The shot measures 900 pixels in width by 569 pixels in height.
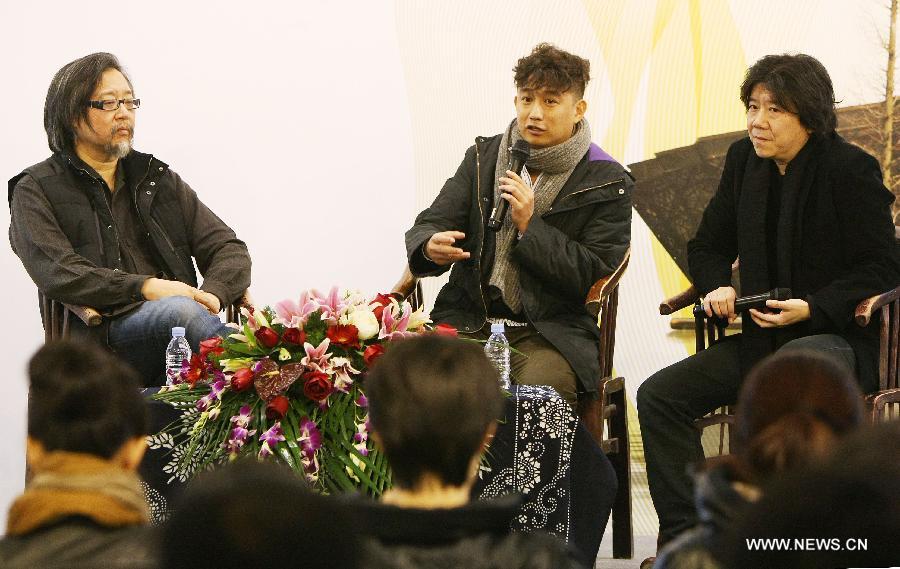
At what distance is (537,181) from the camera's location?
401cm

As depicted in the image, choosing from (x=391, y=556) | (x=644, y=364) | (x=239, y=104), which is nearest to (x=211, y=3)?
(x=239, y=104)

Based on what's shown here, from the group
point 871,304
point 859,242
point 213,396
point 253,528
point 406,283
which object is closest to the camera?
→ point 253,528

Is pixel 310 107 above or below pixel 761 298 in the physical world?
above

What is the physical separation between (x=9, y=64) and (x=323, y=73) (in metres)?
1.23

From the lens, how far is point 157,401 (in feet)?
9.66

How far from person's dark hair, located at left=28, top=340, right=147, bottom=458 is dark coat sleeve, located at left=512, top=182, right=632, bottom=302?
7.16ft

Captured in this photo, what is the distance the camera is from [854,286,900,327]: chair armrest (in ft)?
11.2

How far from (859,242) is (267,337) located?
1.70 metres

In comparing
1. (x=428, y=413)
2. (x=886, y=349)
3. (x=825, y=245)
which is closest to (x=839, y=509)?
(x=428, y=413)

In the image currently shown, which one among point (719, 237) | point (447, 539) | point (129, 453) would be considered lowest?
point (447, 539)

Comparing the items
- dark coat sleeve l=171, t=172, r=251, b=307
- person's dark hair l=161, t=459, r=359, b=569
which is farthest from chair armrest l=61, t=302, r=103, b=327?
person's dark hair l=161, t=459, r=359, b=569

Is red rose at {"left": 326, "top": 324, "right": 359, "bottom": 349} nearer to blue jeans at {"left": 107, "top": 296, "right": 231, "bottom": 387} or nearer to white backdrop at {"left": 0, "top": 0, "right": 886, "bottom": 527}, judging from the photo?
blue jeans at {"left": 107, "top": 296, "right": 231, "bottom": 387}

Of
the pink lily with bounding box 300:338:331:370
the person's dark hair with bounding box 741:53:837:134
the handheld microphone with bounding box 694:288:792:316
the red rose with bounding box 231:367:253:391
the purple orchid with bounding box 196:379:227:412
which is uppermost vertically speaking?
the person's dark hair with bounding box 741:53:837:134

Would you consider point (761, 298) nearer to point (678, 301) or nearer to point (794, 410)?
point (678, 301)
